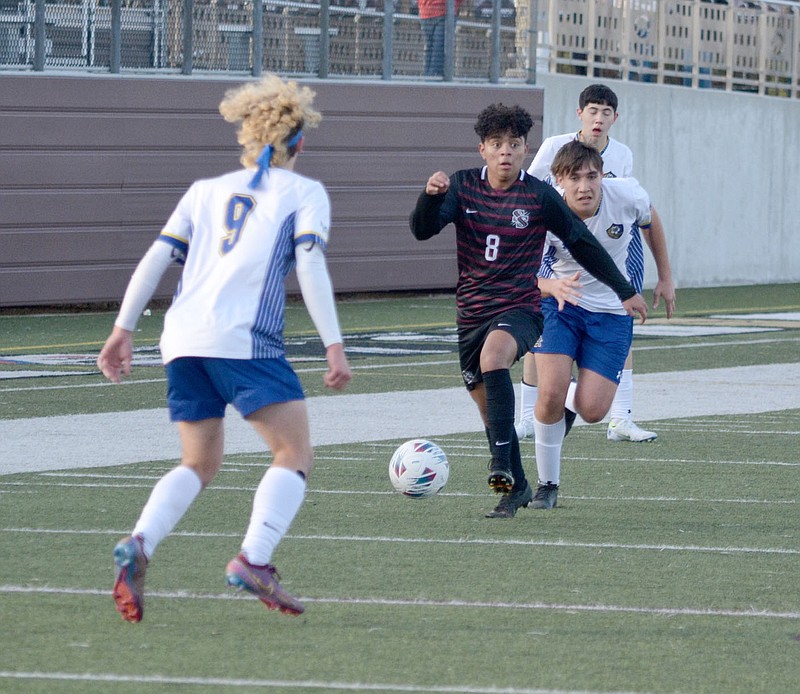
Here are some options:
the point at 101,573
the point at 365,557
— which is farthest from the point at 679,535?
the point at 101,573

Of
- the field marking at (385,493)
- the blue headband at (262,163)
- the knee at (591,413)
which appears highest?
the blue headband at (262,163)

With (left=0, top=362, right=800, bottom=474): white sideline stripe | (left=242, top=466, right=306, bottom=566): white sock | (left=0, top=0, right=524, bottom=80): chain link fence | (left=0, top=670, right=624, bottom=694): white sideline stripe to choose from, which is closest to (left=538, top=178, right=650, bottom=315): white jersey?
(left=0, top=362, right=800, bottom=474): white sideline stripe

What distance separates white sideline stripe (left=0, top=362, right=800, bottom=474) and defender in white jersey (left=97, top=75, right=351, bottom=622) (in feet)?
11.9

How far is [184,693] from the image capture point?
4.77 meters

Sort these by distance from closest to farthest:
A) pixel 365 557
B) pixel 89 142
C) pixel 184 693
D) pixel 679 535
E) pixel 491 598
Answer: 1. pixel 184 693
2. pixel 491 598
3. pixel 365 557
4. pixel 679 535
5. pixel 89 142

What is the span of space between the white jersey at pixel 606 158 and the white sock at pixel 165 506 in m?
4.87

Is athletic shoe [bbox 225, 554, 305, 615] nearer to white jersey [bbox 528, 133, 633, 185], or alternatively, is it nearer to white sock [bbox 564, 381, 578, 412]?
white sock [bbox 564, 381, 578, 412]

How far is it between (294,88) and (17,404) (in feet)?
22.6

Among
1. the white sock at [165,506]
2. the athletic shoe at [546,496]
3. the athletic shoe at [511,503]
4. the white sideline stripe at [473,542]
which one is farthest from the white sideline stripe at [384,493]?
the white sock at [165,506]

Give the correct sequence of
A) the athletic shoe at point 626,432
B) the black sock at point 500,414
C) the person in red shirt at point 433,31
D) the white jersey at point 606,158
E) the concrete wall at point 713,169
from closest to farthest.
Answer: the black sock at point 500,414 → the white jersey at point 606,158 → the athletic shoe at point 626,432 → the person in red shirt at point 433,31 → the concrete wall at point 713,169

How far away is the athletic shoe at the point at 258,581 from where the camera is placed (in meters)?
5.47

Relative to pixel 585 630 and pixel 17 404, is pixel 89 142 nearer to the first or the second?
pixel 17 404

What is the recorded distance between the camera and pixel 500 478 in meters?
7.72

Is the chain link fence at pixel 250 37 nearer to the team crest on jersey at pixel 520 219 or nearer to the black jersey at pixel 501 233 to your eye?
the black jersey at pixel 501 233
